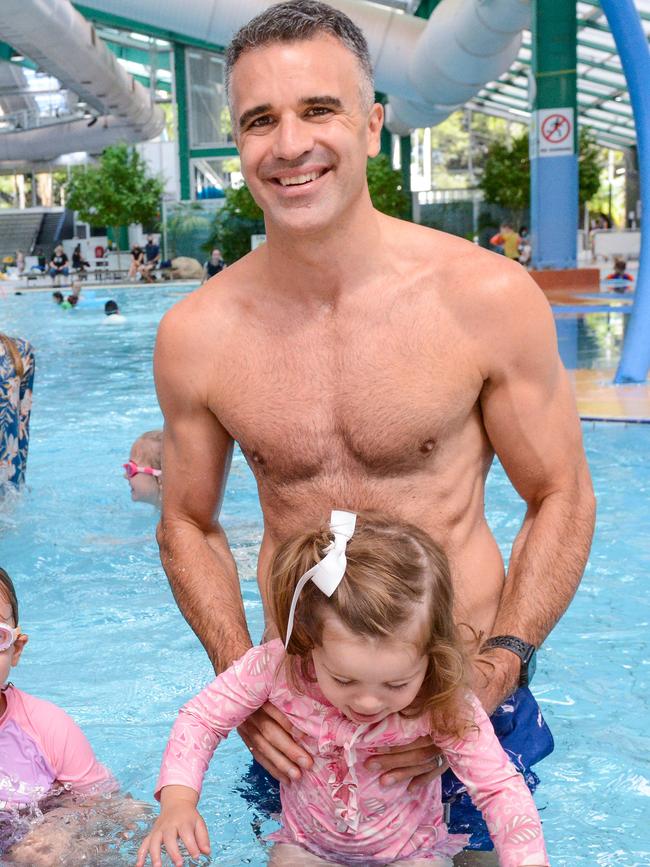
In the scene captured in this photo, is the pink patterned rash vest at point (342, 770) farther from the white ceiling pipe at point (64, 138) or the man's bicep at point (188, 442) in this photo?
the white ceiling pipe at point (64, 138)

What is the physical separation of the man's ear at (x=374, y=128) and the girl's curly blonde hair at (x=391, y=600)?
0.82 metres

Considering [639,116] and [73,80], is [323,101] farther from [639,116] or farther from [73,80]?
[73,80]

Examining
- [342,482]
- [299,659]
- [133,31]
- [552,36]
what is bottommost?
[299,659]

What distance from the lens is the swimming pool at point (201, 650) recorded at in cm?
326

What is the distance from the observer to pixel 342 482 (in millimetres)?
2367

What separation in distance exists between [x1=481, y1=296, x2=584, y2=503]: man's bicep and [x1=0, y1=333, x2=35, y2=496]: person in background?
148 inches

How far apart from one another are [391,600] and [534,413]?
663mm

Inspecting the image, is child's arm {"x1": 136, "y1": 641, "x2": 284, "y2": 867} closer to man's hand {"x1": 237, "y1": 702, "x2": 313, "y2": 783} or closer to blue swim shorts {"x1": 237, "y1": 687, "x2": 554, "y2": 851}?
man's hand {"x1": 237, "y1": 702, "x2": 313, "y2": 783}

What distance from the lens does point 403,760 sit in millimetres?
2062

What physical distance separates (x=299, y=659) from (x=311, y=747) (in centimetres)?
16

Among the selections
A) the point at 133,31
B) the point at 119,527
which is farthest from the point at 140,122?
the point at 119,527

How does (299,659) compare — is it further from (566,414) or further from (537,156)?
(537,156)

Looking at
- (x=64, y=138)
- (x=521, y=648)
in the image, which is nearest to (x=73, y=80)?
(x=64, y=138)

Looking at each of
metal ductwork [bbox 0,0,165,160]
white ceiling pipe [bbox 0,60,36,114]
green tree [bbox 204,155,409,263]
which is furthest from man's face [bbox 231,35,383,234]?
white ceiling pipe [bbox 0,60,36,114]
